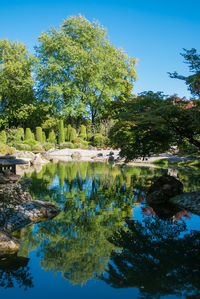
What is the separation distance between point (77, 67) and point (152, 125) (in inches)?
997

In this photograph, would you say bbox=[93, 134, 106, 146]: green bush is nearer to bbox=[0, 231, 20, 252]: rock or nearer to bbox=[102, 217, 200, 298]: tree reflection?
bbox=[102, 217, 200, 298]: tree reflection

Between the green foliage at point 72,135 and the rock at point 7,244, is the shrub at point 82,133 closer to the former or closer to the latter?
the green foliage at point 72,135

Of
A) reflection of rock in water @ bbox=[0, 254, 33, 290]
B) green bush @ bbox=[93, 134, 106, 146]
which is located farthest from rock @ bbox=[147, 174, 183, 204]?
green bush @ bbox=[93, 134, 106, 146]

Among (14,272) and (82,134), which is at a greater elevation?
(82,134)

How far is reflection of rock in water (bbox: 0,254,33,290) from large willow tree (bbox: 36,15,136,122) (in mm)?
26585

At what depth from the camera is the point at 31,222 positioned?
232 inches

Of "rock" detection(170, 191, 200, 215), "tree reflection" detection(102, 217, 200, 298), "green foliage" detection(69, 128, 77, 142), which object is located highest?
"green foliage" detection(69, 128, 77, 142)

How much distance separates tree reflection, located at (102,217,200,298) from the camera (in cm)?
344

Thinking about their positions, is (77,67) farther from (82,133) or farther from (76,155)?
(76,155)

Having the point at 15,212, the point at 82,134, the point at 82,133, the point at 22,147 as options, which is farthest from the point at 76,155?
the point at 15,212

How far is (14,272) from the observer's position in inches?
147

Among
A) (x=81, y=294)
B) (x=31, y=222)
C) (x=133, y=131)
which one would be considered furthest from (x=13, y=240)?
(x=133, y=131)

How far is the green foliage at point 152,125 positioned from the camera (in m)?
6.83

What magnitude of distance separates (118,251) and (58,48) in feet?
99.2
